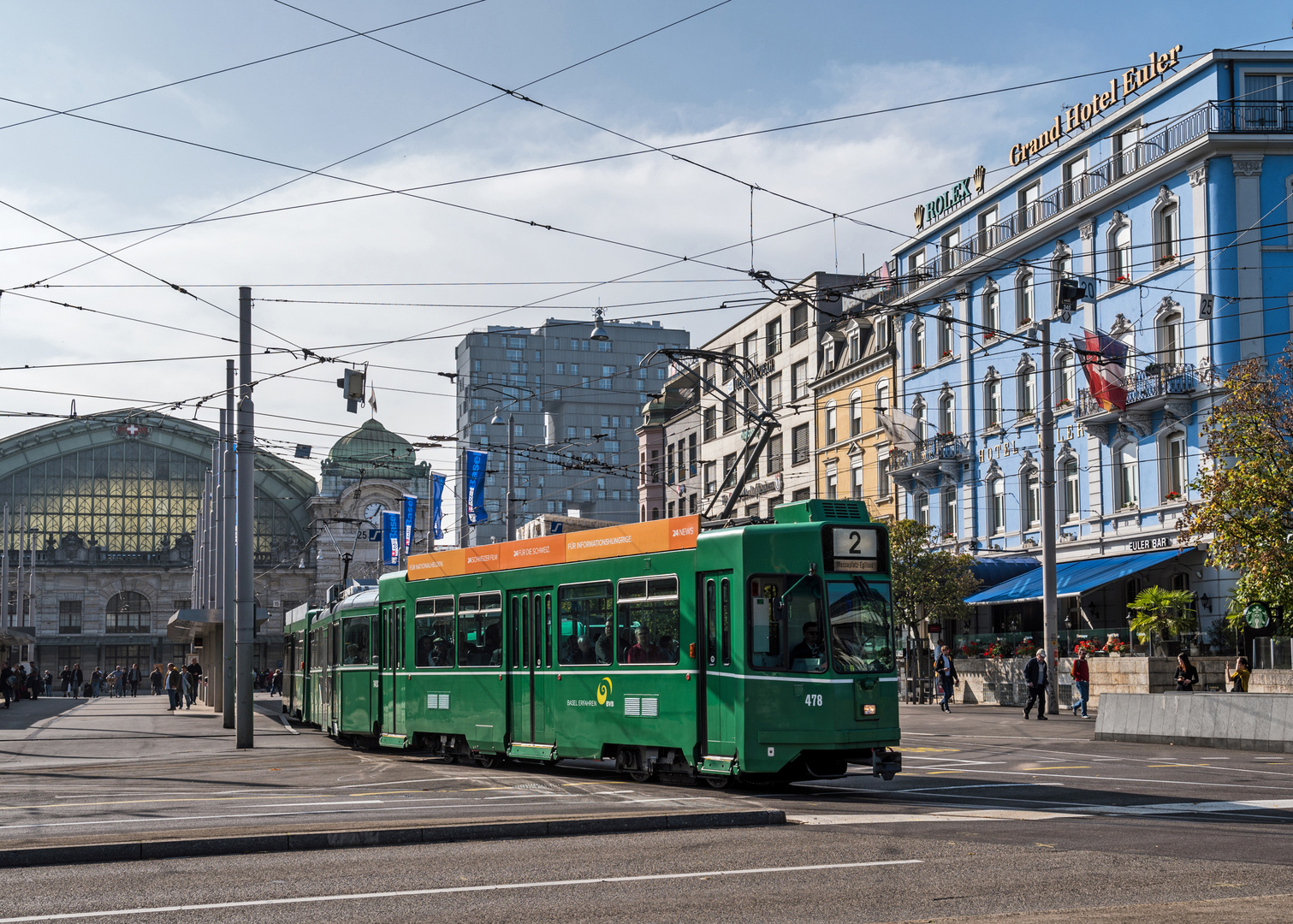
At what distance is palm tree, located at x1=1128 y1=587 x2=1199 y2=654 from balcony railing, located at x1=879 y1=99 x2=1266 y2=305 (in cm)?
1011

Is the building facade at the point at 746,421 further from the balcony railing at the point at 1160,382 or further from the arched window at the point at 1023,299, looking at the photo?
the balcony railing at the point at 1160,382

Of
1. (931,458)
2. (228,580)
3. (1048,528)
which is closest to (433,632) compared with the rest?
(228,580)

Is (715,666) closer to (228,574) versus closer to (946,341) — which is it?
(228,574)

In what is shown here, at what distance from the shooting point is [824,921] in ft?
27.1

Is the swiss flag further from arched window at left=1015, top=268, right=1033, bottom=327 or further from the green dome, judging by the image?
the green dome

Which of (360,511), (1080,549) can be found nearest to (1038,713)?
(1080,549)

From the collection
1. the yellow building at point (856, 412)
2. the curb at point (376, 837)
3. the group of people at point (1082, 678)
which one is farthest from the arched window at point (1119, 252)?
the curb at point (376, 837)

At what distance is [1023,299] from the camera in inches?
1865

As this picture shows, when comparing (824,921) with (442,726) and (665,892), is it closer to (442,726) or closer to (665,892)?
(665,892)

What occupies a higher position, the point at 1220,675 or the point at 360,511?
the point at 360,511

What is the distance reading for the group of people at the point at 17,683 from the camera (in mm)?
51531

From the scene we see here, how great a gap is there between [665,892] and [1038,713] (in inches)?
1072

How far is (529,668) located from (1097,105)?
101 ft

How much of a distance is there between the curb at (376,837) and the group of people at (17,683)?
43.8 meters
